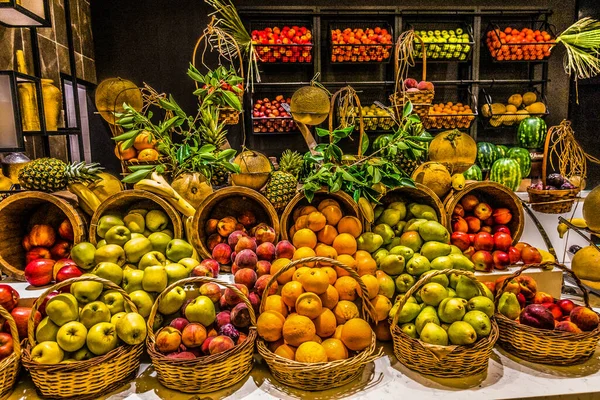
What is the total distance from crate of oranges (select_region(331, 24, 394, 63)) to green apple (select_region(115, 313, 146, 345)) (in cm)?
388

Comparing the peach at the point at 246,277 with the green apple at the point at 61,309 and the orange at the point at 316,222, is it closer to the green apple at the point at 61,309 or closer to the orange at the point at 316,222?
the orange at the point at 316,222

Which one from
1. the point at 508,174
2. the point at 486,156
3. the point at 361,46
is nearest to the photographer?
the point at 508,174

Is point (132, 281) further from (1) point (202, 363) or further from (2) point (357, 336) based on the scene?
(2) point (357, 336)

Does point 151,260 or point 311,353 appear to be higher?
point 151,260

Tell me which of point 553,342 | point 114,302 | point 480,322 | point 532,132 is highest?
point 532,132

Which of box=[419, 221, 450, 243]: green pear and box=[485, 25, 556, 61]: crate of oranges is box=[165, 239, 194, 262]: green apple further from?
box=[485, 25, 556, 61]: crate of oranges

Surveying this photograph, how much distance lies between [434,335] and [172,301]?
97cm

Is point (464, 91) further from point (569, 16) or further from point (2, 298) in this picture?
point (2, 298)

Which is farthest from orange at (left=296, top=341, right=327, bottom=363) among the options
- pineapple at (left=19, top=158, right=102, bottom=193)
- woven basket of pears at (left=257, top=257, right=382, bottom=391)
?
pineapple at (left=19, top=158, right=102, bottom=193)

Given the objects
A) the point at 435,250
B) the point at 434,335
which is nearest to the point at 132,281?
the point at 434,335

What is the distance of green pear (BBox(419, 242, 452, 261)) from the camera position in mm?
1801

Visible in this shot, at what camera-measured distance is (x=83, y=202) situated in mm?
1934

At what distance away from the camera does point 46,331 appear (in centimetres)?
145

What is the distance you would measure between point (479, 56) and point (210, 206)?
174 inches
